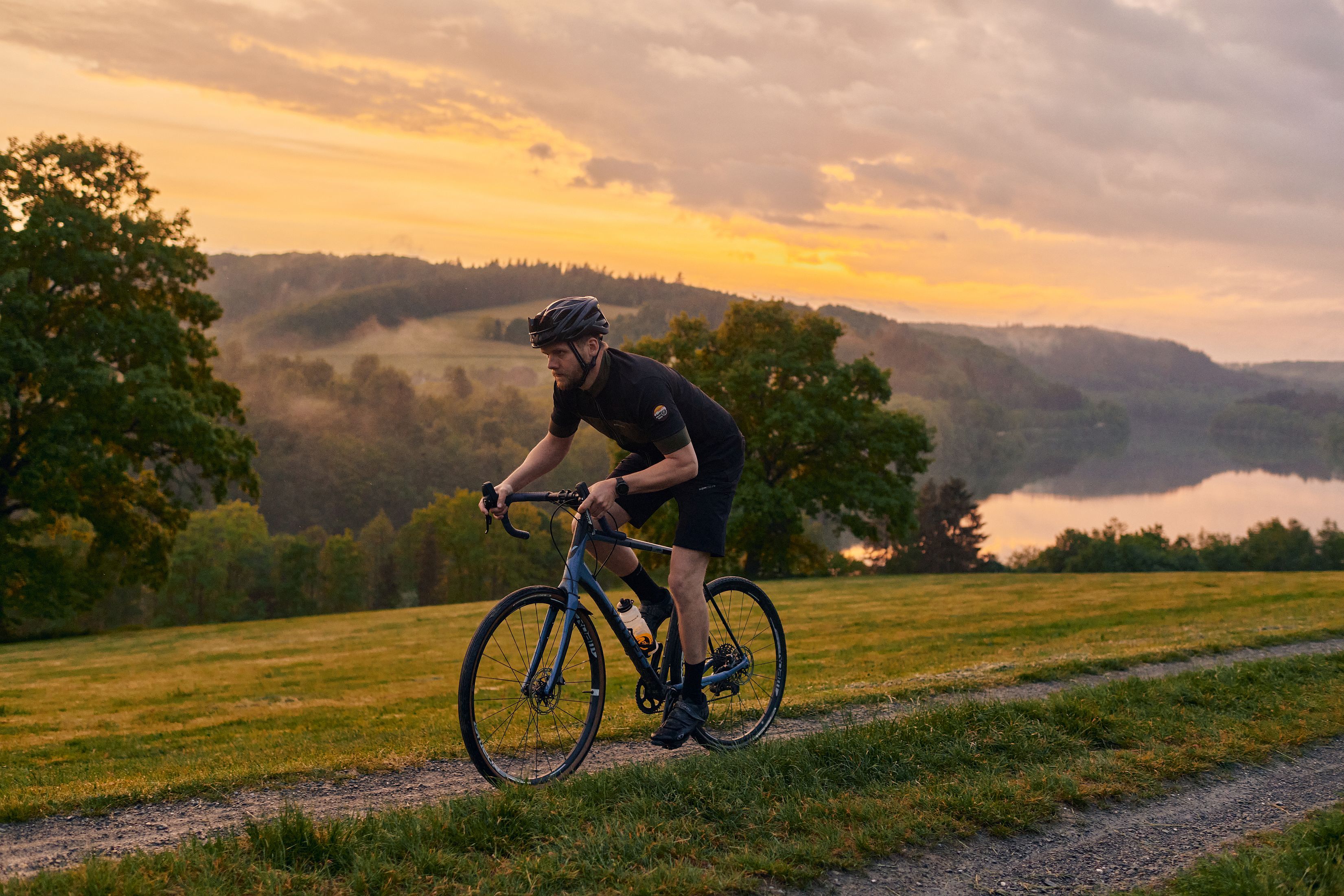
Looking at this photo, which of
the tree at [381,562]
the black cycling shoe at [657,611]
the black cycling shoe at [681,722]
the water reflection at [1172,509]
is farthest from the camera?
the water reflection at [1172,509]

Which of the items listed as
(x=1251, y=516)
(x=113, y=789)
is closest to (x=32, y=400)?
(x=113, y=789)

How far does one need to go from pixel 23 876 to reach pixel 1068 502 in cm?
13312

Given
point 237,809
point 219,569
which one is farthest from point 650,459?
point 219,569

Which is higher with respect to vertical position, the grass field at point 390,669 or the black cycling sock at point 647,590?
the black cycling sock at point 647,590

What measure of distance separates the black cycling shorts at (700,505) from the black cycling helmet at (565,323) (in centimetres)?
79

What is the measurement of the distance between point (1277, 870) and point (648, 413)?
10.5 feet

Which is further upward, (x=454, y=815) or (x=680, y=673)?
(x=680, y=673)

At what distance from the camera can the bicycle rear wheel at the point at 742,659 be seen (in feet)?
18.7

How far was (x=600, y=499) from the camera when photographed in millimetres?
4684

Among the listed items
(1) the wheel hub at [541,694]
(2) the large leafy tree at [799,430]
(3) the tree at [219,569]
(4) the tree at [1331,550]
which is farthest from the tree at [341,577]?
(1) the wheel hub at [541,694]

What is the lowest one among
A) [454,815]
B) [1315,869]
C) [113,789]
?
[113,789]

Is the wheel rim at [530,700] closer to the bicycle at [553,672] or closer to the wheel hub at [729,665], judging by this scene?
the bicycle at [553,672]

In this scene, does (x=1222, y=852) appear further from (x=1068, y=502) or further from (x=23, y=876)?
(x=1068, y=502)

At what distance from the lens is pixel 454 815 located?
3.98 m
